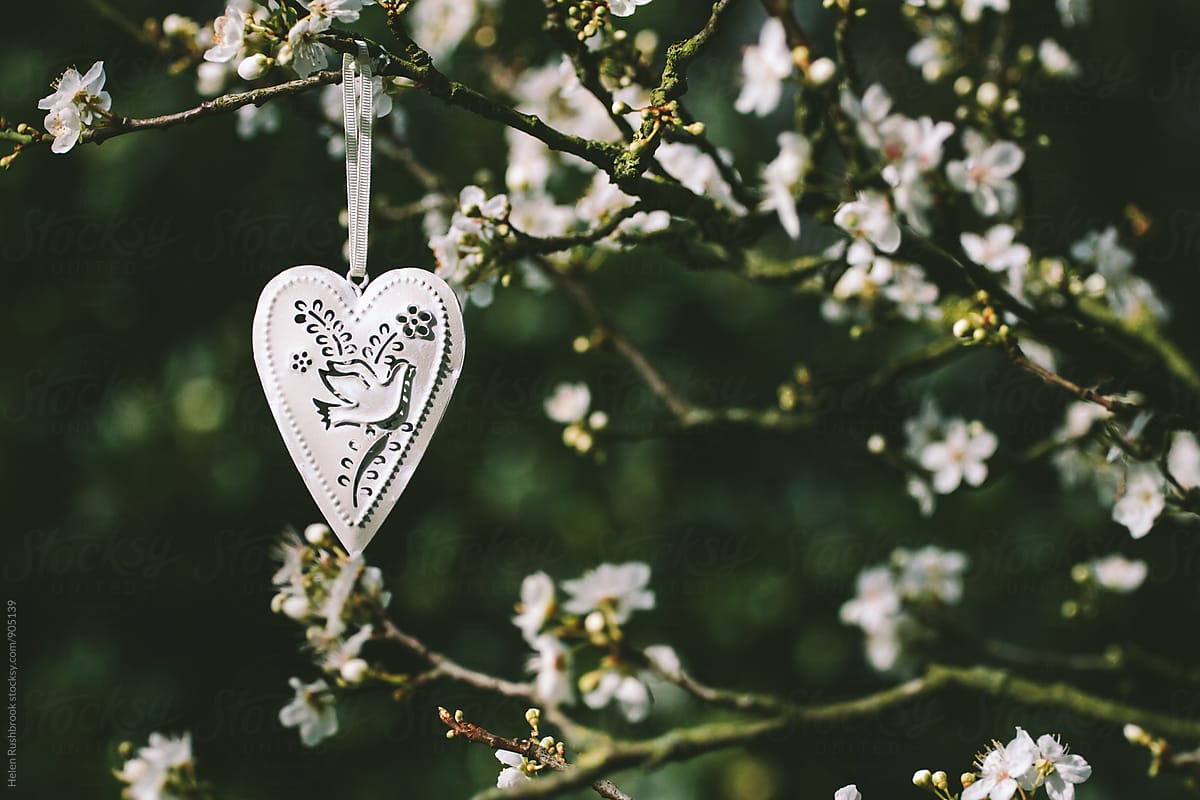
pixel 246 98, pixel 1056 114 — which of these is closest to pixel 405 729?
pixel 246 98

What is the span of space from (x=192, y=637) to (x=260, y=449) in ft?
2.01

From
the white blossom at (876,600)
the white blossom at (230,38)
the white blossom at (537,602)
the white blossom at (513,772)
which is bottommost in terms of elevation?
the white blossom at (513,772)

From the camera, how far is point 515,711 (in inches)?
114

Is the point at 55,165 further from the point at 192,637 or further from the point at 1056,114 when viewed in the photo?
the point at 1056,114

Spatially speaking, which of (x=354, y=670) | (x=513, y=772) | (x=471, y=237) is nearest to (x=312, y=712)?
(x=354, y=670)

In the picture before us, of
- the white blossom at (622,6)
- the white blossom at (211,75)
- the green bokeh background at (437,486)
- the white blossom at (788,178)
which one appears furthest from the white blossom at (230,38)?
the green bokeh background at (437,486)

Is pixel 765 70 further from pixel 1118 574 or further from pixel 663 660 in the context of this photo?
pixel 1118 574

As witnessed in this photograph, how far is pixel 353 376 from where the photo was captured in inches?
48.4

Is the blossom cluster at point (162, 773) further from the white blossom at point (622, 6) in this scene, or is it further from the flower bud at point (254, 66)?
the white blossom at point (622, 6)

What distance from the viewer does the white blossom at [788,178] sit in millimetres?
1289

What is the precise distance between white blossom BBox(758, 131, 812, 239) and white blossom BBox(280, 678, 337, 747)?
774 millimetres

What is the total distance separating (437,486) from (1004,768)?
8.56 ft

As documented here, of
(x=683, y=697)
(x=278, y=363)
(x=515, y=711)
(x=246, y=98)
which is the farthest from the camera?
(x=683, y=697)

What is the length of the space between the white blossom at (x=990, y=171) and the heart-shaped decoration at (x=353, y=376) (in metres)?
0.77
